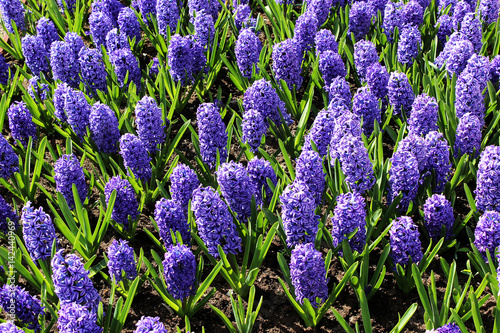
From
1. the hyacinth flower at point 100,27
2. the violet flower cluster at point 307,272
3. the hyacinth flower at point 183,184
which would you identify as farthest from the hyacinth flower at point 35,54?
the violet flower cluster at point 307,272

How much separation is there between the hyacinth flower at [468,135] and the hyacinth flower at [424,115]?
197 mm

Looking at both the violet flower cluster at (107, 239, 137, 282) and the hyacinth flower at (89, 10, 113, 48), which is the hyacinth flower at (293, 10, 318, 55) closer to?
the hyacinth flower at (89, 10, 113, 48)

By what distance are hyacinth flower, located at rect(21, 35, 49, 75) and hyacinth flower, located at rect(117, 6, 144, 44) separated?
34.6 inches

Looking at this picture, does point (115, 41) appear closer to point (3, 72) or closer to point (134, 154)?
point (3, 72)

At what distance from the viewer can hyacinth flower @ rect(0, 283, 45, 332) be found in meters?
3.12

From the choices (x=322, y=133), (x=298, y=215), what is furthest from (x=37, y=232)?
(x=322, y=133)

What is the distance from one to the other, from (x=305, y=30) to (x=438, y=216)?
8.83ft

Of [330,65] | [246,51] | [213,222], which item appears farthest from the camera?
[246,51]

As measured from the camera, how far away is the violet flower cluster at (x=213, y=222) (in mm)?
3217

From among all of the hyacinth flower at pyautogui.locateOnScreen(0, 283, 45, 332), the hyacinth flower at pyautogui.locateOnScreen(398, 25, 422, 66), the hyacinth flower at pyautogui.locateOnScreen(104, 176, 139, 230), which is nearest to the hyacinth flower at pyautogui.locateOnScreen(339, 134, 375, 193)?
the hyacinth flower at pyautogui.locateOnScreen(104, 176, 139, 230)

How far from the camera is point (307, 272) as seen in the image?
9.99ft

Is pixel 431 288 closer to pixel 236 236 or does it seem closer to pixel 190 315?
pixel 236 236

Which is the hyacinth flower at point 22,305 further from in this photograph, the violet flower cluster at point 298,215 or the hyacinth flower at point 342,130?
the hyacinth flower at point 342,130

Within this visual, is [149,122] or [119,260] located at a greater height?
[149,122]
